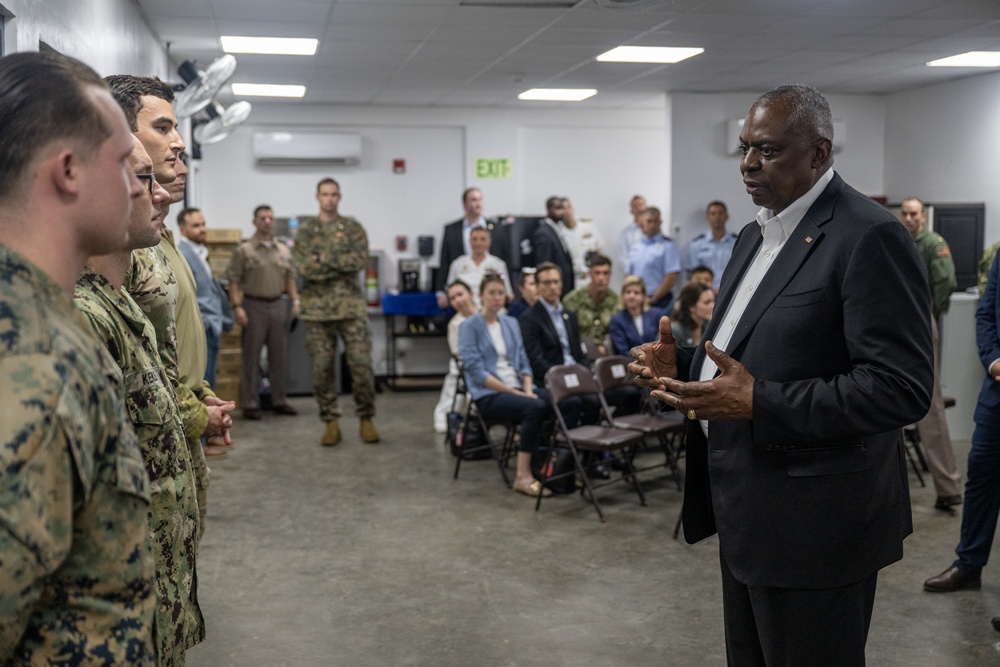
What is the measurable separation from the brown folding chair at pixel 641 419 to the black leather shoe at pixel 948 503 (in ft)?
4.78

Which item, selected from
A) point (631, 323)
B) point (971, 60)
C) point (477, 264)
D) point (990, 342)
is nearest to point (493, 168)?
point (477, 264)

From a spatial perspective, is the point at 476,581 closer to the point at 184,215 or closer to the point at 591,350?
the point at 591,350

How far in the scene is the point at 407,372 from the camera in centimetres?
1084

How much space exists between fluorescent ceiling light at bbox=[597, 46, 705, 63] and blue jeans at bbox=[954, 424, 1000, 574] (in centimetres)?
445

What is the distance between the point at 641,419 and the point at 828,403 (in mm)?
4074

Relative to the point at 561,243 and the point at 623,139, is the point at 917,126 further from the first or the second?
the point at 561,243

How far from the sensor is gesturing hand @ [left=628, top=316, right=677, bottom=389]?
6.95 feet

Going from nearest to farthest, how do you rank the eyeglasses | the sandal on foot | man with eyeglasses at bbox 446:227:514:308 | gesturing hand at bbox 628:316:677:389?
the eyeglasses → gesturing hand at bbox 628:316:677:389 → the sandal on foot → man with eyeglasses at bbox 446:227:514:308

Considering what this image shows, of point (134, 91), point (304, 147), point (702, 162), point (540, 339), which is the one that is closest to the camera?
point (134, 91)

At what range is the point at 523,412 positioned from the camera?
5.80 meters

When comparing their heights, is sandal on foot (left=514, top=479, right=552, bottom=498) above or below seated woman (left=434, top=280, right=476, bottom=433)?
below

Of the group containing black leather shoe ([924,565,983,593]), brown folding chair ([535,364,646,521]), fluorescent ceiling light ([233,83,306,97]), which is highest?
fluorescent ceiling light ([233,83,306,97])

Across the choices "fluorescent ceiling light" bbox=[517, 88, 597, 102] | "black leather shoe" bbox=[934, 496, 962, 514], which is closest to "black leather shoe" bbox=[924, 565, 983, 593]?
"black leather shoe" bbox=[934, 496, 962, 514]

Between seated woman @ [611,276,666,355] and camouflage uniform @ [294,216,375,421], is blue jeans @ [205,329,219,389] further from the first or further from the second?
seated woman @ [611,276,666,355]
